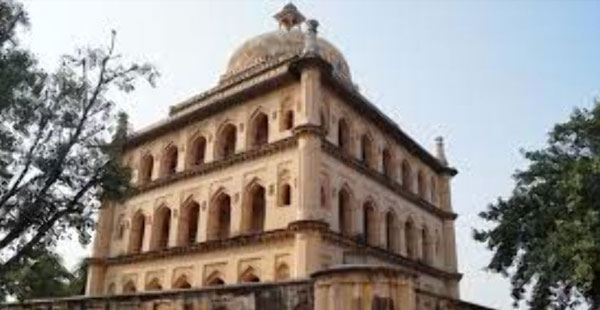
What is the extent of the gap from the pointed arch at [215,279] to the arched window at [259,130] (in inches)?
175

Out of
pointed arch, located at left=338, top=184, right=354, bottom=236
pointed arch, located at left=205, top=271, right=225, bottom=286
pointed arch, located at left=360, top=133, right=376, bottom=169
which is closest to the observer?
pointed arch, located at left=205, top=271, right=225, bottom=286

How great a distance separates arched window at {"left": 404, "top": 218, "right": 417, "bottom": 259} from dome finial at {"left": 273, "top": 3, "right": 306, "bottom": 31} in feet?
33.4

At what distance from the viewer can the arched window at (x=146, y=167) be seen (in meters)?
24.7

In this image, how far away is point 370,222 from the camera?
21.3 metres

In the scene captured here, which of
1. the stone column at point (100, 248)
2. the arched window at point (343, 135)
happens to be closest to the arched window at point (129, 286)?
the stone column at point (100, 248)

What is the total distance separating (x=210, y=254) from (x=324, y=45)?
442 inches

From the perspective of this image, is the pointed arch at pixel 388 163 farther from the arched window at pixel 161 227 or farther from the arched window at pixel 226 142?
the arched window at pixel 161 227

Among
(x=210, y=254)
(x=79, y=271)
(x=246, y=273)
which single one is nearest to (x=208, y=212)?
(x=210, y=254)

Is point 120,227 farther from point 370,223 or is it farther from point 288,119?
point 370,223

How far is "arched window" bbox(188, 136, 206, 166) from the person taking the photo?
2300cm

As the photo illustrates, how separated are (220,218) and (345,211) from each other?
4504 millimetres

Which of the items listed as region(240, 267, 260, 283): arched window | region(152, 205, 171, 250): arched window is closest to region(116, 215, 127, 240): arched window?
region(152, 205, 171, 250): arched window

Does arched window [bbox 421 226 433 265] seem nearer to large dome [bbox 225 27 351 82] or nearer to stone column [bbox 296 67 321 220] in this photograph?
large dome [bbox 225 27 351 82]

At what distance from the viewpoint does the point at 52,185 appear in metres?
13.2
